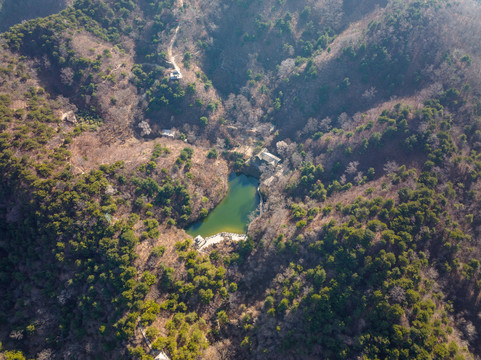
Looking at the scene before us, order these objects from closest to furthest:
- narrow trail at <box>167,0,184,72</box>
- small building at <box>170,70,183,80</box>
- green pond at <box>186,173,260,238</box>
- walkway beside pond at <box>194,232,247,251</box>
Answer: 1. walkway beside pond at <box>194,232,247,251</box>
2. green pond at <box>186,173,260,238</box>
3. small building at <box>170,70,183,80</box>
4. narrow trail at <box>167,0,184,72</box>

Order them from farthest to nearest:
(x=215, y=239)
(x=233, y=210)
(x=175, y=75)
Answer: (x=175, y=75) → (x=233, y=210) → (x=215, y=239)

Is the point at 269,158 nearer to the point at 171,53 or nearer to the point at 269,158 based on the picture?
the point at 269,158

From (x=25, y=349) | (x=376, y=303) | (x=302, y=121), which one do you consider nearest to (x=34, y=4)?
(x=302, y=121)

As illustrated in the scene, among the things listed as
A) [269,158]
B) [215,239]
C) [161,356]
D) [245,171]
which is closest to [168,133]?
[245,171]

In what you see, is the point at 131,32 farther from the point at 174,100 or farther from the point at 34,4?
the point at 34,4

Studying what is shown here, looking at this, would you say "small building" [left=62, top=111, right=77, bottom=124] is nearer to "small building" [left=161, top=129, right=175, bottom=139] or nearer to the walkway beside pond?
"small building" [left=161, top=129, right=175, bottom=139]

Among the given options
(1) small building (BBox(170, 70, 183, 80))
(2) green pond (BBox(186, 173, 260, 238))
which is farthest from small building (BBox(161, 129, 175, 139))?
(2) green pond (BBox(186, 173, 260, 238))
